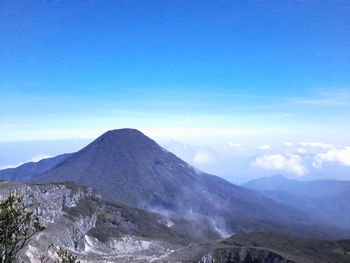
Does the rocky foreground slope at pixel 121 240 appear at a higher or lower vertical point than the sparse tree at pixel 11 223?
lower

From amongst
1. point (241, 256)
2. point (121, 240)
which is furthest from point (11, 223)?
point (121, 240)

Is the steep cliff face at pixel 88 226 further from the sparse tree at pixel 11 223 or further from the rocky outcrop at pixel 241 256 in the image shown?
the sparse tree at pixel 11 223

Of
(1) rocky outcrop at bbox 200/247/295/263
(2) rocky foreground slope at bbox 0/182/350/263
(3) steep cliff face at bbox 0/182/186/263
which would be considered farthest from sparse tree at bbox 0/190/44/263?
(1) rocky outcrop at bbox 200/247/295/263

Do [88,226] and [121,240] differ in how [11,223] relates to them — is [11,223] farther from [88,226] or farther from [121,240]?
[88,226]

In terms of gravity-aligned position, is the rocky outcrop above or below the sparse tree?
below

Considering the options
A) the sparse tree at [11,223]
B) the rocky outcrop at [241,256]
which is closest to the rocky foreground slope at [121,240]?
the rocky outcrop at [241,256]

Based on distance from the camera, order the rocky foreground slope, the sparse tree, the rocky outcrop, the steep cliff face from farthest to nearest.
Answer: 1. the steep cliff face
2. the rocky foreground slope
3. the rocky outcrop
4. the sparse tree

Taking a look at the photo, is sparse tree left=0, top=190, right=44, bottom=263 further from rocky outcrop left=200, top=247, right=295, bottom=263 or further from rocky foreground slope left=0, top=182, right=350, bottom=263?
rocky outcrop left=200, top=247, right=295, bottom=263

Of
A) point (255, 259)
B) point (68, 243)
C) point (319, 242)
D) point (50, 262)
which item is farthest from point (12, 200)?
point (319, 242)

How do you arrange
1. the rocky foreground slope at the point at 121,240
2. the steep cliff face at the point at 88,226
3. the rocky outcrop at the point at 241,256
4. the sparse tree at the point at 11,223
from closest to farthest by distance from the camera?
the sparse tree at the point at 11,223 → the rocky outcrop at the point at 241,256 → the rocky foreground slope at the point at 121,240 → the steep cliff face at the point at 88,226
